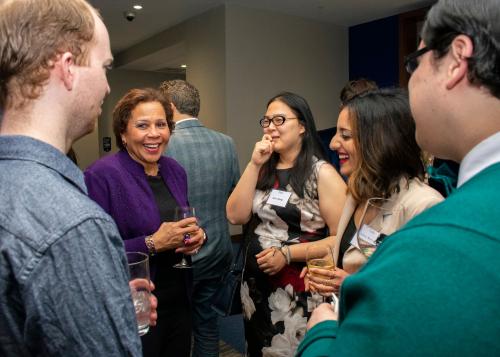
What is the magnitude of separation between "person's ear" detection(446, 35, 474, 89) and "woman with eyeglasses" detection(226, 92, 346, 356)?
1.25m

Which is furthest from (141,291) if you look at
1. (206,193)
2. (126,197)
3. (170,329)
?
(206,193)

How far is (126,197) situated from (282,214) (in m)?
0.70

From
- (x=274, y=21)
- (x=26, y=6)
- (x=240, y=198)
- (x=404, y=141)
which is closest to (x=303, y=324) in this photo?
(x=240, y=198)

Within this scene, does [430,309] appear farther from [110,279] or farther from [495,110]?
[110,279]

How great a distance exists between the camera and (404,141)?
1543 mm

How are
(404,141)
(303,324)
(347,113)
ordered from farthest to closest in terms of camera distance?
(303,324)
(347,113)
(404,141)

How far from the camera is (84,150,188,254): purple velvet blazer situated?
1802mm

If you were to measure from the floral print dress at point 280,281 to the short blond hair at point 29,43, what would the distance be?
133cm

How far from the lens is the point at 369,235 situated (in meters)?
1.30

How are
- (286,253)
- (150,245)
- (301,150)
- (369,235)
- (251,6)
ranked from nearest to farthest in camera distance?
(369,235) → (150,245) → (286,253) → (301,150) → (251,6)

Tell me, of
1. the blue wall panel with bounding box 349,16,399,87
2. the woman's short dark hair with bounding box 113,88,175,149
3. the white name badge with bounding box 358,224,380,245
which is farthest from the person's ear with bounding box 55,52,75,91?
the blue wall panel with bounding box 349,16,399,87

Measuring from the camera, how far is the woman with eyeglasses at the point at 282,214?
1.89m

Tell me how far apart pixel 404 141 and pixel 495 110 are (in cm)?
91

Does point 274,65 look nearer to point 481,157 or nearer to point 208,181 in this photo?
point 208,181
